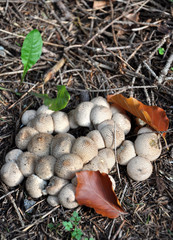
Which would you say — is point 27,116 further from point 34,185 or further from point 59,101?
point 34,185

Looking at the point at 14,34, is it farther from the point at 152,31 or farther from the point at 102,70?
the point at 152,31

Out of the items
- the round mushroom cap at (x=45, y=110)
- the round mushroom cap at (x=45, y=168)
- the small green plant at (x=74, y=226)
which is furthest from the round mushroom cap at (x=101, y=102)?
the small green plant at (x=74, y=226)

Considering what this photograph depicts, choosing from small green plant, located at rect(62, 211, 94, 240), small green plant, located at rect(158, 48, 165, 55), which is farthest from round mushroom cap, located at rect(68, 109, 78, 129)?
small green plant, located at rect(158, 48, 165, 55)

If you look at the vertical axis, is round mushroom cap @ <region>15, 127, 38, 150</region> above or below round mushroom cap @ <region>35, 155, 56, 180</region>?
above

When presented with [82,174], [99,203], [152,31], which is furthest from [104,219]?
[152,31]

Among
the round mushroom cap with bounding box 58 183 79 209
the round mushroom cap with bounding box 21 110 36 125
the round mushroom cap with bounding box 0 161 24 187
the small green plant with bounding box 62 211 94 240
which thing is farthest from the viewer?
the round mushroom cap with bounding box 21 110 36 125

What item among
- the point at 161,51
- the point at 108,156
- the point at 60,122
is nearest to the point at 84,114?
the point at 60,122

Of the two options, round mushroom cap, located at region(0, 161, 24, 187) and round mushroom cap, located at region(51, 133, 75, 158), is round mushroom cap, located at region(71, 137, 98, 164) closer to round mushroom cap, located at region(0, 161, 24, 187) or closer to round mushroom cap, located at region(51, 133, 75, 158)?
round mushroom cap, located at region(51, 133, 75, 158)
